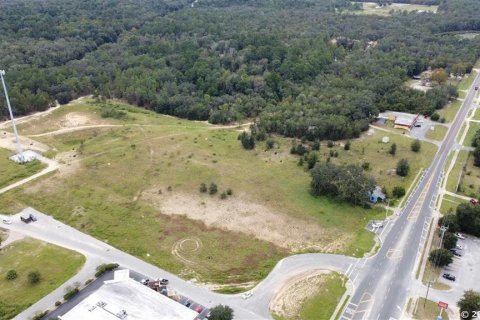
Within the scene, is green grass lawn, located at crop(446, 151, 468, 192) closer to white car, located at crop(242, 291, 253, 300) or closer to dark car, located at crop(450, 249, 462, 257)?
dark car, located at crop(450, 249, 462, 257)

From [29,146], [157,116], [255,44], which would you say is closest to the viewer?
[29,146]

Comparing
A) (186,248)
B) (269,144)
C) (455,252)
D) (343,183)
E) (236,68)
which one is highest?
(236,68)

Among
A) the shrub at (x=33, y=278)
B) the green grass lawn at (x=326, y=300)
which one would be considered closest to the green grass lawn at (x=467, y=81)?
the green grass lawn at (x=326, y=300)

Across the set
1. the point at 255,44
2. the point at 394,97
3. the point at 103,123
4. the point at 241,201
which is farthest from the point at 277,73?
the point at 241,201

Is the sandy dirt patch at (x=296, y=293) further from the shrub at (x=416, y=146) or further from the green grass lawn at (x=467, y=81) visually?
the green grass lawn at (x=467, y=81)

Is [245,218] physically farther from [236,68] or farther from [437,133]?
[236,68]

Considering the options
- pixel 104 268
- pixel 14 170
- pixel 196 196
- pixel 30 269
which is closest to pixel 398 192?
pixel 196 196

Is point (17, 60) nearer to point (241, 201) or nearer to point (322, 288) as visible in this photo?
point (241, 201)
